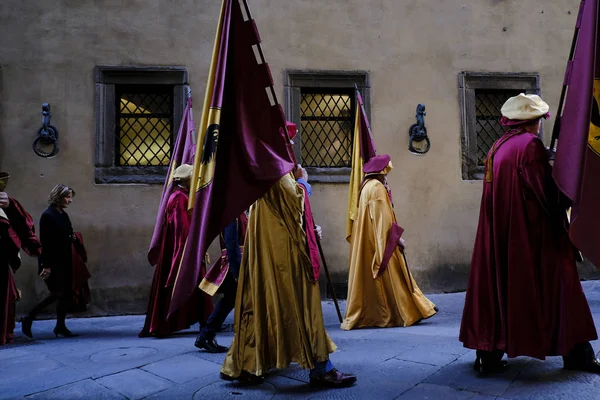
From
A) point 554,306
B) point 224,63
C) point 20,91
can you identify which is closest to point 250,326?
point 224,63

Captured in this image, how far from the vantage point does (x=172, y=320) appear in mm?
4953

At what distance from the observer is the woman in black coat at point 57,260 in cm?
507

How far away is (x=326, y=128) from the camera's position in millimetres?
7594

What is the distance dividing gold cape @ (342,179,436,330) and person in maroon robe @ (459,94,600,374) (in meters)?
1.98

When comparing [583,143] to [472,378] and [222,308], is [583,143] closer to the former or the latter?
[472,378]

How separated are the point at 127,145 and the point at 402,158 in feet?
14.0

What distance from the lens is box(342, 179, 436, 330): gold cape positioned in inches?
201

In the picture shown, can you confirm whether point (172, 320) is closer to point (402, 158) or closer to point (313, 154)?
point (313, 154)

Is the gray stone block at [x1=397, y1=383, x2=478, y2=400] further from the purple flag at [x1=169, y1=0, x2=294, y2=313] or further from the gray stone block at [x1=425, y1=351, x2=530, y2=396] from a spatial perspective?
the purple flag at [x1=169, y1=0, x2=294, y2=313]

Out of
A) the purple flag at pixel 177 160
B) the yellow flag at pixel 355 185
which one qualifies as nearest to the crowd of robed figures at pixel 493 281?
the purple flag at pixel 177 160

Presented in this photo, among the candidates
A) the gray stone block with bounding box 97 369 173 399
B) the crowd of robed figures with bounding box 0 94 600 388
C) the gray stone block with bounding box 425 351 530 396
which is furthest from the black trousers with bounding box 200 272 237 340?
the gray stone block with bounding box 425 351 530 396

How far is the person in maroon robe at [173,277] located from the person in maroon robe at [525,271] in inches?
115

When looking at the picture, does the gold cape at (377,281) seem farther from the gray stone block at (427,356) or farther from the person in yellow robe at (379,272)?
the gray stone block at (427,356)

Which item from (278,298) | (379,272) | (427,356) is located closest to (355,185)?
(379,272)
